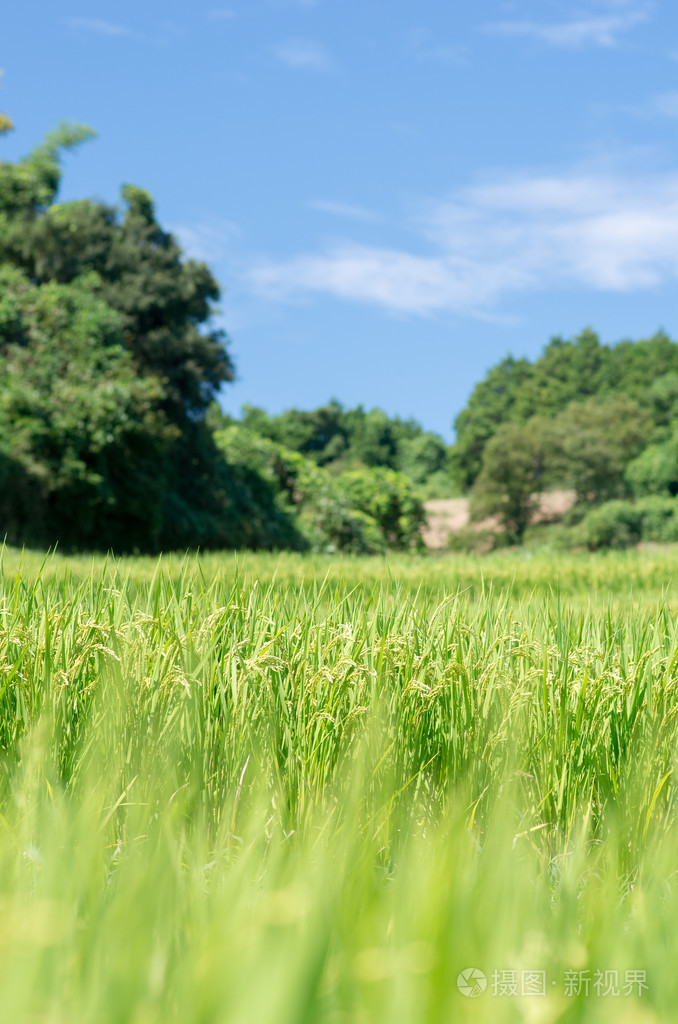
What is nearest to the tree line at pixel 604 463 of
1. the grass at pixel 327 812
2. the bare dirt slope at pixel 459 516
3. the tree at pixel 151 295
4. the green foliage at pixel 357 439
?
the bare dirt slope at pixel 459 516

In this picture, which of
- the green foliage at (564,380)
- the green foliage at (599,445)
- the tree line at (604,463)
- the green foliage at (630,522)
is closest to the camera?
the green foliage at (630,522)

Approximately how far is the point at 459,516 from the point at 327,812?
39629 millimetres

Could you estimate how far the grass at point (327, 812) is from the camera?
668 millimetres

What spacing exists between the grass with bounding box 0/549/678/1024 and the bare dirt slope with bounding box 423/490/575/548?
32599mm

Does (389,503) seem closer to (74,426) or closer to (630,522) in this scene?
(630,522)

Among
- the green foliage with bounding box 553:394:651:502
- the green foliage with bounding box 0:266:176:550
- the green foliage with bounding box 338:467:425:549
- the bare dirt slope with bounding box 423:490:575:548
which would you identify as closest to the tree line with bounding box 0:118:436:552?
the green foliage with bounding box 0:266:176:550

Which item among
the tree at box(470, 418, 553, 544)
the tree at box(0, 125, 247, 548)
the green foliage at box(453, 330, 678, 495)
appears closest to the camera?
the tree at box(0, 125, 247, 548)

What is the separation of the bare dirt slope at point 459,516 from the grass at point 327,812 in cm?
3260

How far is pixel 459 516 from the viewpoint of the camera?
40812 mm

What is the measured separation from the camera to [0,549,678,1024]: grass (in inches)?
26.3

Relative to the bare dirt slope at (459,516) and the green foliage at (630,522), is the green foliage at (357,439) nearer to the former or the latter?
the bare dirt slope at (459,516)

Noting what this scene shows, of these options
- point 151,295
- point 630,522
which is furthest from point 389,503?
point 151,295

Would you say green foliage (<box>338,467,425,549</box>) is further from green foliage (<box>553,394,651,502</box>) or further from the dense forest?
green foliage (<box>553,394,651,502</box>)

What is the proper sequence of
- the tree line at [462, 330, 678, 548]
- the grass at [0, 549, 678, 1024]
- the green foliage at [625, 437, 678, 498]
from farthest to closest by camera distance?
the green foliage at [625, 437, 678, 498] < the tree line at [462, 330, 678, 548] < the grass at [0, 549, 678, 1024]
